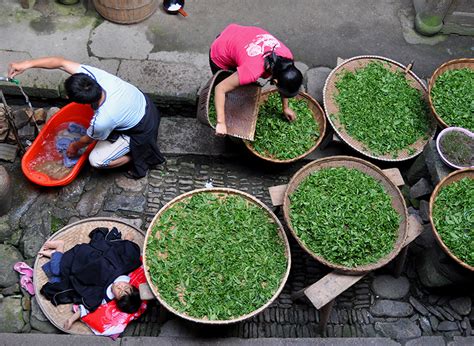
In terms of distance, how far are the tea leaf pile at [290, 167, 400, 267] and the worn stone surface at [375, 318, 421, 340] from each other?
0.79m

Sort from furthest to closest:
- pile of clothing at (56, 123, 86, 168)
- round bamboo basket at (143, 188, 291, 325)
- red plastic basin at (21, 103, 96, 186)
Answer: pile of clothing at (56, 123, 86, 168) → red plastic basin at (21, 103, 96, 186) → round bamboo basket at (143, 188, 291, 325)

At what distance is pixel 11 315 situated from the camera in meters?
4.37

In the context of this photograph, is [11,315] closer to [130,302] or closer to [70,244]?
[70,244]

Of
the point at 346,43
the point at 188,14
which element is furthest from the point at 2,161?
the point at 346,43

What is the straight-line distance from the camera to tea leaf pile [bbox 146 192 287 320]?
397cm

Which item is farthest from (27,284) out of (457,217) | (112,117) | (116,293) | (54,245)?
(457,217)

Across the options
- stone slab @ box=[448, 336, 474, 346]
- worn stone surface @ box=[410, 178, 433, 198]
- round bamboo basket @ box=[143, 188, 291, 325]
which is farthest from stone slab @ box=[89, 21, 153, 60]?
stone slab @ box=[448, 336, 474, 346]

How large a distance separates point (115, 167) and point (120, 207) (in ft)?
1.32

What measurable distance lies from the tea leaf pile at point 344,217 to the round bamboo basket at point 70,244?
1.53m

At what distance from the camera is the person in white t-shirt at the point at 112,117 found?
166 inches

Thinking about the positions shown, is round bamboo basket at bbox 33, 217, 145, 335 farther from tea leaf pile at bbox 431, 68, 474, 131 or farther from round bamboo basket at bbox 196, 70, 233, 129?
tea leaf pile at bbox 431, 68, 474, 131

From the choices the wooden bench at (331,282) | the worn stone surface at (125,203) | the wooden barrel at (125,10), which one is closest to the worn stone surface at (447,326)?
the wooden bench at (331,282)

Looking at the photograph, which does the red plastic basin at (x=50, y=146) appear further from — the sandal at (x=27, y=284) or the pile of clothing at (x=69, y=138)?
the sandal at (x=27, y=284)

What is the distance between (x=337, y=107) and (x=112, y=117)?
2.22 m
